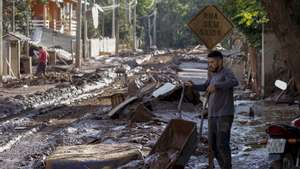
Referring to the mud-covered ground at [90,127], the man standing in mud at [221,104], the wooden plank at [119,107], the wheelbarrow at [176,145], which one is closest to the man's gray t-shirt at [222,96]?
the man standing in mud at [221,104]

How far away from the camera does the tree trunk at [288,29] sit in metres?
7.43

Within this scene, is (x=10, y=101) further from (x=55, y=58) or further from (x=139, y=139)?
(x=55, y=58)

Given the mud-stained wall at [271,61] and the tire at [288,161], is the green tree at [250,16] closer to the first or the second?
the mud-stained wall at [271,61]

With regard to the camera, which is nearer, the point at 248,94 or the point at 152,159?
the point at 152,159

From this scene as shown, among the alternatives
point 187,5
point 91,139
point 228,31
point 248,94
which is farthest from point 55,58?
point 187,5

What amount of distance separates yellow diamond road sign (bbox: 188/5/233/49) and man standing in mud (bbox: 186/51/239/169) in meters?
2.01

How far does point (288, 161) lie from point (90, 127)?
27.2 feet

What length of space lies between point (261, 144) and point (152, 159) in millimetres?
3696

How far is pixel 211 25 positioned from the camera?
37.1 feet

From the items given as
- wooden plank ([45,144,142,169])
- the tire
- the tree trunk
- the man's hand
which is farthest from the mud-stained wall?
the tree trunk

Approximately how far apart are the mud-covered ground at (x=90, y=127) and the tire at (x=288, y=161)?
69.4 inches

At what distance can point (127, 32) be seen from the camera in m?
87.7

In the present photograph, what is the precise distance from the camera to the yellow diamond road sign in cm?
1121

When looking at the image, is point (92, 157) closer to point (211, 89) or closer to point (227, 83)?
point (211, 89)
